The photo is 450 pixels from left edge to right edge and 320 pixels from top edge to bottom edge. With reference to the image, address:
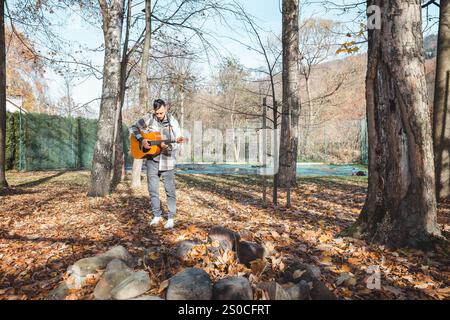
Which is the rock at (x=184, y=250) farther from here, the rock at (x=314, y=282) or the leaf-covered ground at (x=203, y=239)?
the rock at (x=314, y=282)

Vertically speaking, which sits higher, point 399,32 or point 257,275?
point 399,32

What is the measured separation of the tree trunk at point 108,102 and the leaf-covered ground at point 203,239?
63cm

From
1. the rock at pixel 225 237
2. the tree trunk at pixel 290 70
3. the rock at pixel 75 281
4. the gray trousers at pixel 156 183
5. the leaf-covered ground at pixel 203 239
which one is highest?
the tree trunk at pixel 290 70

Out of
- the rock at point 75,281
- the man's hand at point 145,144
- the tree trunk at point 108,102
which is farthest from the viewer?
the tree trunk at point 108,102

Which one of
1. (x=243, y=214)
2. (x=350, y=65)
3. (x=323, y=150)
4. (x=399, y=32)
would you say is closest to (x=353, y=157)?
(x=323, y=150)

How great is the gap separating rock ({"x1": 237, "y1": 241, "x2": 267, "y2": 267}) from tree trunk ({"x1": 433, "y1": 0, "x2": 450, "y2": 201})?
556 cm

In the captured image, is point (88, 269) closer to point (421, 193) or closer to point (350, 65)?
point (421, 193)

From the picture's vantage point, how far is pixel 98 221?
5074 mm

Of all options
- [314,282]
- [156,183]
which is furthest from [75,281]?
[156,183]

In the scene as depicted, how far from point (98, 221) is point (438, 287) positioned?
4712mm

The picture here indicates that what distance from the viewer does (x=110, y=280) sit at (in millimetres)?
2449

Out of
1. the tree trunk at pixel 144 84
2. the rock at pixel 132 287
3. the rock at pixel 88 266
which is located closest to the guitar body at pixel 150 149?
the rock at pixel 88 266

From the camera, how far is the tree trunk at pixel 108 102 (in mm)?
7367

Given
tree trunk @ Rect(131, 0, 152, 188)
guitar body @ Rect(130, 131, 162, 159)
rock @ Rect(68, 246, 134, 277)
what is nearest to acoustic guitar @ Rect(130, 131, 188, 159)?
guitar body @ Rect(130, 131, 162, 159)
